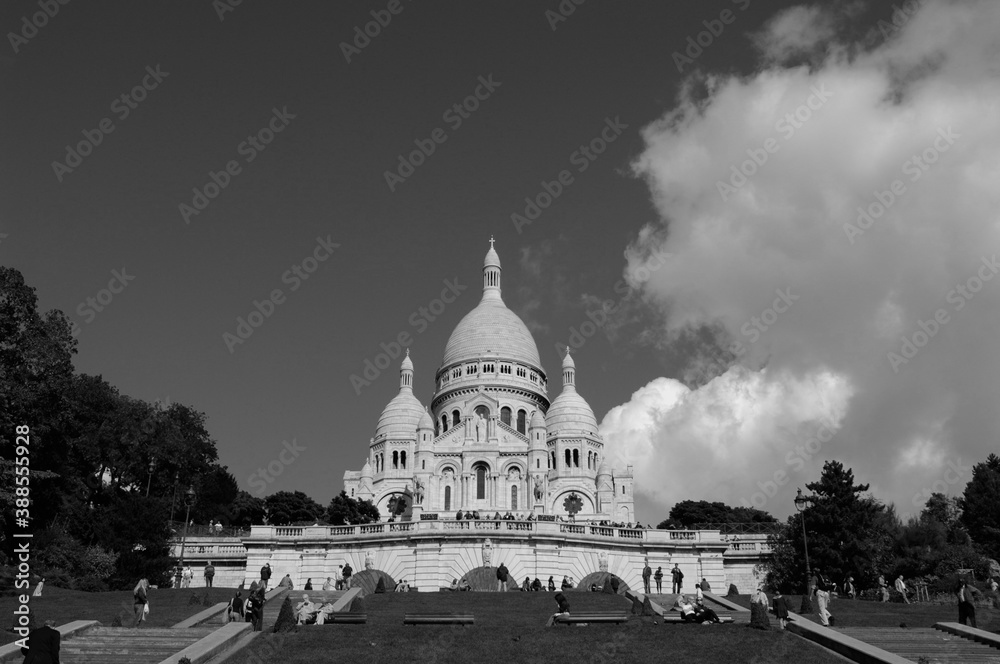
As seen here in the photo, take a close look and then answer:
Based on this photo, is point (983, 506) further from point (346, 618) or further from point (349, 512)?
point (346, 618)

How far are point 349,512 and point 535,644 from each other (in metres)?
57.0

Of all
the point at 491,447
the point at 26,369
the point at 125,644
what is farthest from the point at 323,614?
the point at 491,447

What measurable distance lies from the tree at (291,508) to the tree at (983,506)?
53.1m

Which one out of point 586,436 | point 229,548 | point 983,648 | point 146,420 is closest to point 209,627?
point 983,648

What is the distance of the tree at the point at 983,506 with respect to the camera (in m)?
63.3

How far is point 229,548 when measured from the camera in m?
52.3

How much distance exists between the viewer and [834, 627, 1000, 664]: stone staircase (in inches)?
906

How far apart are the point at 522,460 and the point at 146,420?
125 ft

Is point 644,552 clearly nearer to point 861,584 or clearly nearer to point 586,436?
point 861,584

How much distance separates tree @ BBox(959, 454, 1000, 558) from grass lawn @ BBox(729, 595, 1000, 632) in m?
28.7

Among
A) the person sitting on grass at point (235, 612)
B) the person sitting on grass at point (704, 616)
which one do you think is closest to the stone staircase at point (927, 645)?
the person sitting on grass at point (704, 616)

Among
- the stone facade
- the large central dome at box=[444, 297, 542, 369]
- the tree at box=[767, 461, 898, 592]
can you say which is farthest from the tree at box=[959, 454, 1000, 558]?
the large central dome at box=[444, 297, 542, 369]

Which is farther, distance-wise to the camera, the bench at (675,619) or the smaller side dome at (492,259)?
the smaller side dome at (492,259)

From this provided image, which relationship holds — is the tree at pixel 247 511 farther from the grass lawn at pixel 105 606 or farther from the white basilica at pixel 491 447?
the grass lawn at pixel 105 606
